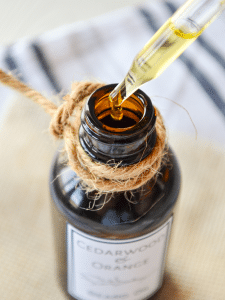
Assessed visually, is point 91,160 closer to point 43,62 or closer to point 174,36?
point 174,36

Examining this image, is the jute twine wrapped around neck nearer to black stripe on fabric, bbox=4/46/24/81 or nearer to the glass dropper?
the glass dropper

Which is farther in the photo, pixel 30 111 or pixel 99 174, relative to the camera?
pixel 30 111

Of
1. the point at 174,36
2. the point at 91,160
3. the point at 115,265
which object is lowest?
the point at 115,265

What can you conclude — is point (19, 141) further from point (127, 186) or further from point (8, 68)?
point (127, 186)

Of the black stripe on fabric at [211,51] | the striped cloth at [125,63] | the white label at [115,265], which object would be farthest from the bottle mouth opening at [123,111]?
the black stripe on fabric at [211,51]

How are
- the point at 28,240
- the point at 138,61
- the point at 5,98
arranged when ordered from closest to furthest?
the point at 138,61, the point at 28,240, the point at 5,98

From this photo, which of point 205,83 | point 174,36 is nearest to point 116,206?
point 174,36

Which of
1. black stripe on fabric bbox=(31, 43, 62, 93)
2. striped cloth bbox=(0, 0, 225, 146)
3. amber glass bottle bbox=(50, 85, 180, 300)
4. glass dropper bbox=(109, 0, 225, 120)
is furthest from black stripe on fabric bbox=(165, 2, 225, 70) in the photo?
glass dropper bbox=(109, 0, 225, 120)

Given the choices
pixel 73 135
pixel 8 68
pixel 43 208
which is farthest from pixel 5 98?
pixel 73 135
